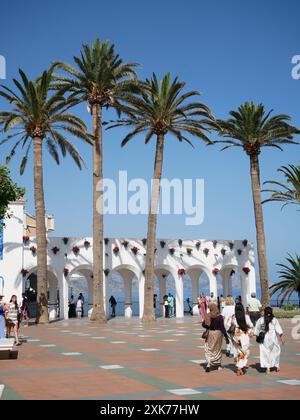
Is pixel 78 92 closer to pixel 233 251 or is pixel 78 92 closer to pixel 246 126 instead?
pixel 246 126

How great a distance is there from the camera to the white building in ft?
109

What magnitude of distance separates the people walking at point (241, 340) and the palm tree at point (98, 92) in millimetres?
18973

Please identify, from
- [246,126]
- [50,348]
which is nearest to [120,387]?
[50,348]

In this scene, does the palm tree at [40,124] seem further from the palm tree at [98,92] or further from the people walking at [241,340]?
the people walking at [241,340]

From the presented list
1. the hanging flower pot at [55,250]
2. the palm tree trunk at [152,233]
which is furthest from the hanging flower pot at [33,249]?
the palm tree trunk at [152,233]

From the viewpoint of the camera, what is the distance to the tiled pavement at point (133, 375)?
884cm

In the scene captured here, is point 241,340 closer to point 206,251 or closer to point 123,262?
point 123,262

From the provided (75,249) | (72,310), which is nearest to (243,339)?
(75,249)

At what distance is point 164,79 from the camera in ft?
104

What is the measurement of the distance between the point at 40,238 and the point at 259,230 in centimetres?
1444

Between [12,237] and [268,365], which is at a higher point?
[12,237]

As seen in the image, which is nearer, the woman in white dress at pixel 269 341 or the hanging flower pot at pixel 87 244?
the woman in white dress at pixel 269 341

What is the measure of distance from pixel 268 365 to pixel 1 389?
576cm
